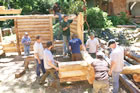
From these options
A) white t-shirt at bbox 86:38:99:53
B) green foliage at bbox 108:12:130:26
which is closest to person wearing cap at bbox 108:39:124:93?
white t-shirt at bbox 86:38:99:53

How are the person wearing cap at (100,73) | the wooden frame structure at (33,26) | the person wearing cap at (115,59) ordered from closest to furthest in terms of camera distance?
the person wearing cap at (100,73) < the person wearing cap at (115,59) < the wooden frame structure at (33,26)

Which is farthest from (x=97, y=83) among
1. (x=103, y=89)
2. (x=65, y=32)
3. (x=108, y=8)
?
(x=108, y=8)

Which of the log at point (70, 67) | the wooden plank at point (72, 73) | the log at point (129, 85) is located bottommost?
the log at point (129, 85)

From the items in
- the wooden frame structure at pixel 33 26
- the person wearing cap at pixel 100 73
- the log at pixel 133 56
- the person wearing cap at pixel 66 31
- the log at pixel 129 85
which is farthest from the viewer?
the wooden frame structure at pixel 33 26

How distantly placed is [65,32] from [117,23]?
11992 millimetres

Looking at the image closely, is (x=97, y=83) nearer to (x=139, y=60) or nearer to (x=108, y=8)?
(x=139, y=60)

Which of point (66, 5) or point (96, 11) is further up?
point (66, 5)

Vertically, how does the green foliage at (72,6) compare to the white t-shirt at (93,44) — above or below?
above

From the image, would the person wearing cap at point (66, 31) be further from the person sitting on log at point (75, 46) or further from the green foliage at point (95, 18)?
the green foliage at point (95, 18)

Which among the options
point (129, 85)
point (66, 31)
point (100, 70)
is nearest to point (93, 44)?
point (66, 31)

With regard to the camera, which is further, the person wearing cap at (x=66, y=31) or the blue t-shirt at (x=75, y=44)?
the person wearing cap at (x=66, y=31)

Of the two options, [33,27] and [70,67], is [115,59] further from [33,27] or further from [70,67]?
[33,27]

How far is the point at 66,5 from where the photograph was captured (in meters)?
21.9

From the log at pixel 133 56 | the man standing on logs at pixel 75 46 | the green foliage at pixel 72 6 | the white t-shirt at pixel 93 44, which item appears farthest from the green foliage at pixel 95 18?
the man standing on logs at pixel 75 46
